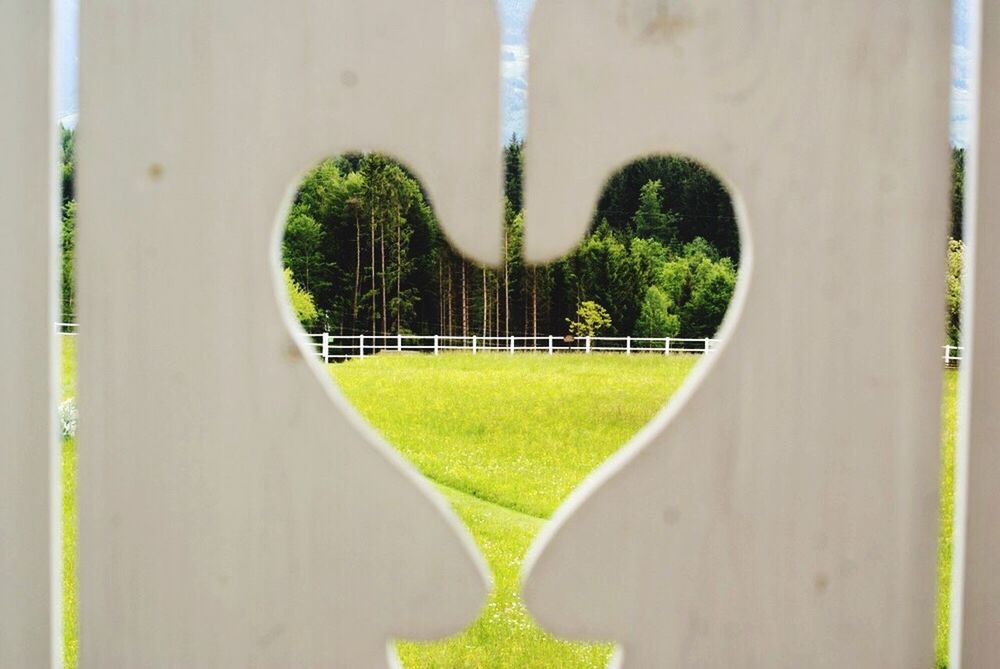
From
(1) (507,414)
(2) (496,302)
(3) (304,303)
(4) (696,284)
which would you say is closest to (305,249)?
(3) (304,303)

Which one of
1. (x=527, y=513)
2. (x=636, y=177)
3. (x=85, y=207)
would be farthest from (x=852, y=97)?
(x=527, y=513)

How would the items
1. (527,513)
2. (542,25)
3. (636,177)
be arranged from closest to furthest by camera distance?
(542,25)
(636,177)
(527,513)

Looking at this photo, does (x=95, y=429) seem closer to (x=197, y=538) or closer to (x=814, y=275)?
(x=197, y=538)

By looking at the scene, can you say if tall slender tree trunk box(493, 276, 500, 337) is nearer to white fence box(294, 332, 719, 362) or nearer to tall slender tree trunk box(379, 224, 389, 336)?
white fence box(294, 332, 719, 362)

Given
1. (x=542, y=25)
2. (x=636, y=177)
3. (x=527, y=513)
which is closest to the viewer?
(x=542, y=25)

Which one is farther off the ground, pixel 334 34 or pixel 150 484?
pixel 334 34

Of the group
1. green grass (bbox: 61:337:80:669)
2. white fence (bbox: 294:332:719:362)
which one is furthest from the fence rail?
green grass (bbox: 61:337:80:669)

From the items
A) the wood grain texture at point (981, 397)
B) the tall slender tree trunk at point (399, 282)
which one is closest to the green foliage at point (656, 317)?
the tall slender tree trunk at point (399, 282)
